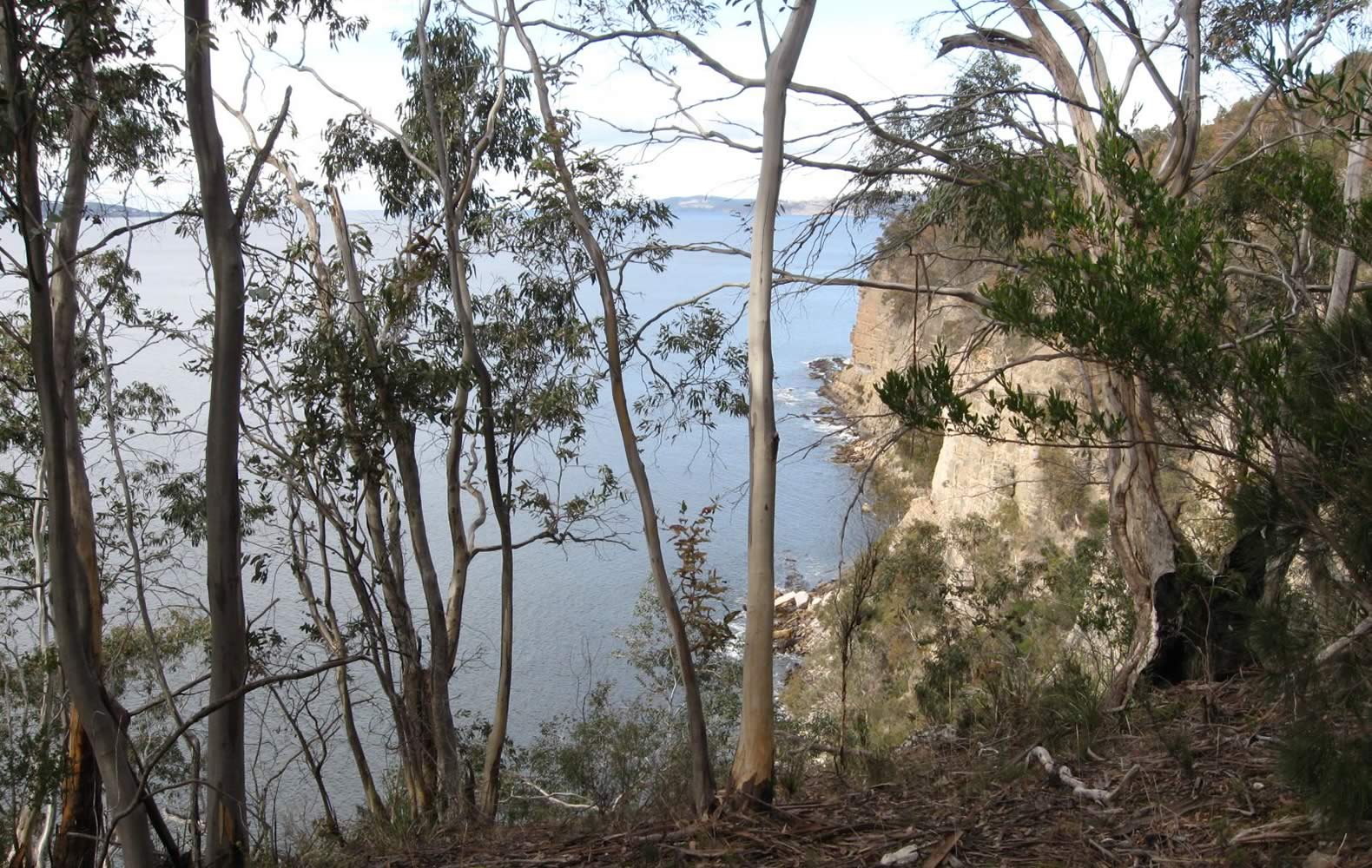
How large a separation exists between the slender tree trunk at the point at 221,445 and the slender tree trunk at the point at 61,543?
341 mm

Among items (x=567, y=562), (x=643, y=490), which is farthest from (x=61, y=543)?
(x=567, y=562)

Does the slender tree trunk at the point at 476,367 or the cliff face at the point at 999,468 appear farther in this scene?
the cliff face at the point at 999,468

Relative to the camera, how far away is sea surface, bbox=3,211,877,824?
11359 mm

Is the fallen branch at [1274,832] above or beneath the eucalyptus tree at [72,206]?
beneath

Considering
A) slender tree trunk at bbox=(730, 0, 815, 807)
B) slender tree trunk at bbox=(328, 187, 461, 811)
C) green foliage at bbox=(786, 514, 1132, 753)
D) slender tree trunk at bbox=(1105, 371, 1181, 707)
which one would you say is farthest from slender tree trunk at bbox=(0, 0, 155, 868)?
slender tree trunk at bbox=(1105, 371, 1181, 707)

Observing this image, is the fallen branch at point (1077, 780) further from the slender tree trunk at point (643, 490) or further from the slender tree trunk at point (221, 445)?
the slender tree trunk at point (221, 445)

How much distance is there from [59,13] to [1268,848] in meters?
5.17

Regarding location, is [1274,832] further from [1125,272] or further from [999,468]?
[999,468]

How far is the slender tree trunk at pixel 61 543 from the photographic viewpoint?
13.3 ft

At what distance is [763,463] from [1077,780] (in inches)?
65.2

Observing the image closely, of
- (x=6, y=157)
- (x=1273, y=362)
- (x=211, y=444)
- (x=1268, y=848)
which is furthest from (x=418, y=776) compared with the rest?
(x=1273, y=362)

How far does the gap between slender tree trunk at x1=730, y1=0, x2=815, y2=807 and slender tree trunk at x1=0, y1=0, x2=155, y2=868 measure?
2.32 meters

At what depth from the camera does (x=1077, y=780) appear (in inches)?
159

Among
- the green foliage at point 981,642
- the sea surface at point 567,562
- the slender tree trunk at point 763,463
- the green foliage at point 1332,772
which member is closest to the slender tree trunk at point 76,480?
the sea surface at point 567,562
